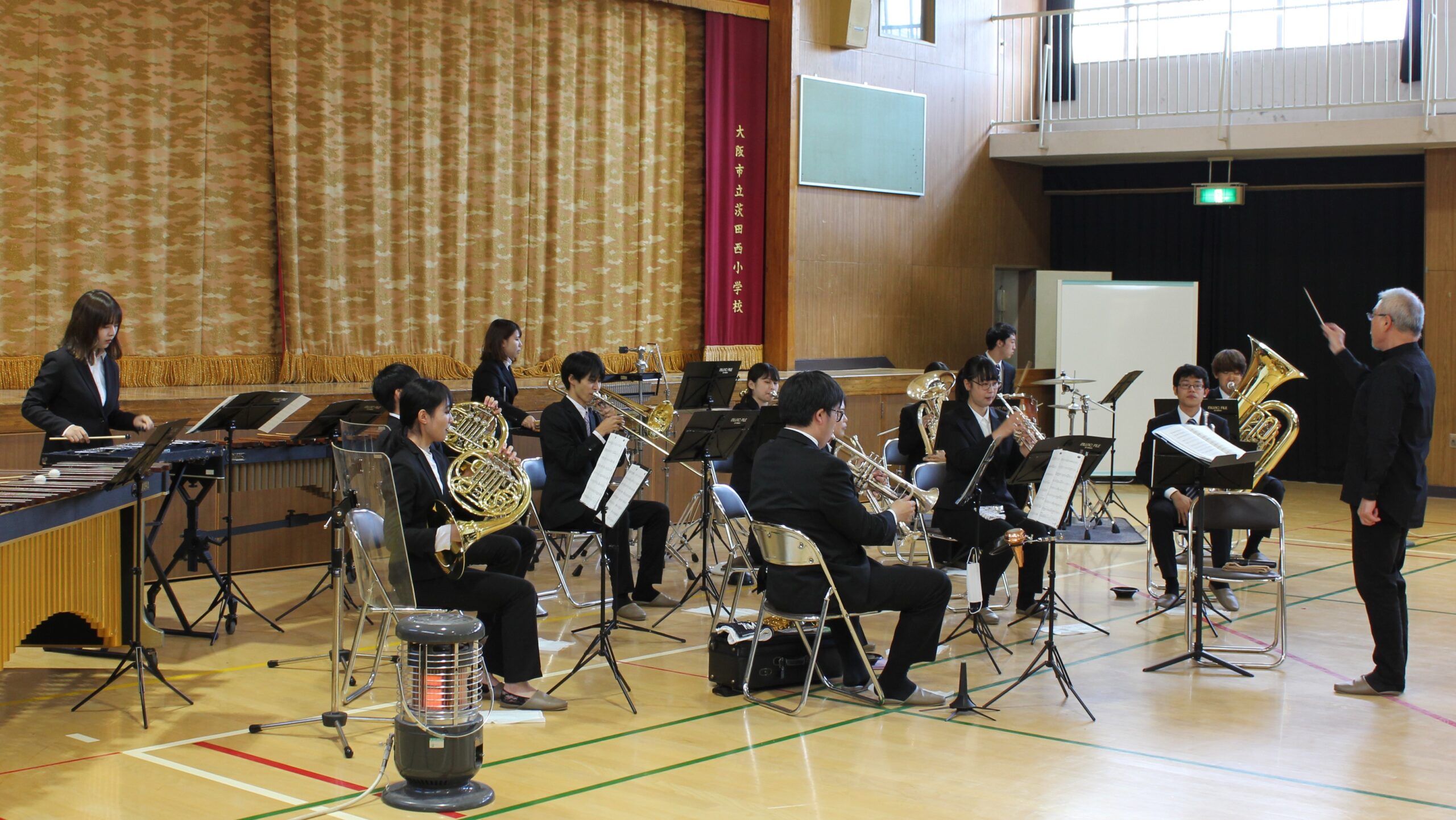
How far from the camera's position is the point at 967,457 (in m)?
6.55

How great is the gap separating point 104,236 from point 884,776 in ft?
18.6

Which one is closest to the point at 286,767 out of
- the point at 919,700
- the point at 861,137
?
the point at 919,700

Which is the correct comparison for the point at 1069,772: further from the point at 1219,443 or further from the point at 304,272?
the point at 304,272

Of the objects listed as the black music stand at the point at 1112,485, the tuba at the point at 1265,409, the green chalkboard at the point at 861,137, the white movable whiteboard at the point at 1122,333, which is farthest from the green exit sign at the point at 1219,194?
the tuba at the point at 1265,409

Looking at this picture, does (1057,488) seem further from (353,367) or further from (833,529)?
(353,367)

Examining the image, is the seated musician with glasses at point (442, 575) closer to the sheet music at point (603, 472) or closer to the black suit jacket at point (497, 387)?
the sheet music at point (603, 472)

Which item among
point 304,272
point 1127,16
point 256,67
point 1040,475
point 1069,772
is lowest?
point 1069,772

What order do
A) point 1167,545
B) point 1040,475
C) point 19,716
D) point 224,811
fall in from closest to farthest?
point 224,811 < point 19,716 < point 1040,475 < point 1167,545

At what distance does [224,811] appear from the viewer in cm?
396

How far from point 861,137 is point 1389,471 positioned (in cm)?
704

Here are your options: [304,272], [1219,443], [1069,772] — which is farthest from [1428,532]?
[304,272]

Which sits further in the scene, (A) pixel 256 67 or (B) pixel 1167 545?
(A) pixel 256 67

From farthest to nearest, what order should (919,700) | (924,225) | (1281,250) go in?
(1281,250) < (924,225) < (919,700)

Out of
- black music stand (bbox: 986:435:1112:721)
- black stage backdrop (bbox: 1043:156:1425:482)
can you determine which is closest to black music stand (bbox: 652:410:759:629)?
black music stand (bbox: 986:435:1112:721)
